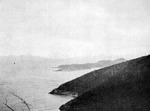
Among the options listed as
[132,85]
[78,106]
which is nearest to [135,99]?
[132,85]

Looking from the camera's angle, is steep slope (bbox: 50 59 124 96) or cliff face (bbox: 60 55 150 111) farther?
steep slope (bbox: 50 59 124 96)

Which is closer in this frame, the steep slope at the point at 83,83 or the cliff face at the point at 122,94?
the cliff face at the point at 122,94

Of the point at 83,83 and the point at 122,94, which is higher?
the point at 83,83

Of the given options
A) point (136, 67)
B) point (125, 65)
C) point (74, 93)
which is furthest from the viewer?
point (74, 93)

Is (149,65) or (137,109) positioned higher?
(149,65)

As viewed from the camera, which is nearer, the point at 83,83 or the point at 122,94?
the point at 122,94

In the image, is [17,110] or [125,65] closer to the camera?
[17,110]

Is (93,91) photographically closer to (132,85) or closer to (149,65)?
(132,85)

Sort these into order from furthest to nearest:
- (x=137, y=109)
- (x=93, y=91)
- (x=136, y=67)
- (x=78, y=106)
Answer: (x=136, y=67)
(x=93, y=91)
(x=78, y=106)
(x=137, y=109)
